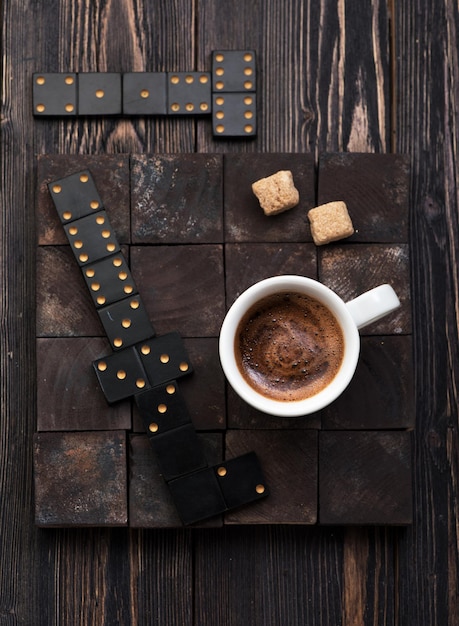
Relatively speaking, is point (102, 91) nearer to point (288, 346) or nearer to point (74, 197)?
point (74, 197)

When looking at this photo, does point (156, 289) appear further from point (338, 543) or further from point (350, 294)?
point (338, 543)

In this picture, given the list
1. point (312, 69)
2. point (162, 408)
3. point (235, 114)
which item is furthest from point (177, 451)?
point (312, 69)

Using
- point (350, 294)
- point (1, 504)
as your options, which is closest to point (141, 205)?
point (350, 294)

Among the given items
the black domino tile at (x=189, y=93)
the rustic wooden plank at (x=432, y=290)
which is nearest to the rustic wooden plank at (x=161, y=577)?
the rustic wooden plank at (x=432, y=290)

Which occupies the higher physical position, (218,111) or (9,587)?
(218,111)

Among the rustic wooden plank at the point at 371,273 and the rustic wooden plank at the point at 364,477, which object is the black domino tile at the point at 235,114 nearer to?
the rustic wooden plank at the point at 371,273

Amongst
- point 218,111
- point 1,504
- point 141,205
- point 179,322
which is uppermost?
point 218,111

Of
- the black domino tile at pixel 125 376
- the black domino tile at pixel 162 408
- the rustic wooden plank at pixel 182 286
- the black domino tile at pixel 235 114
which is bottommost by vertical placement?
the black domino tile at pixel 162 408
